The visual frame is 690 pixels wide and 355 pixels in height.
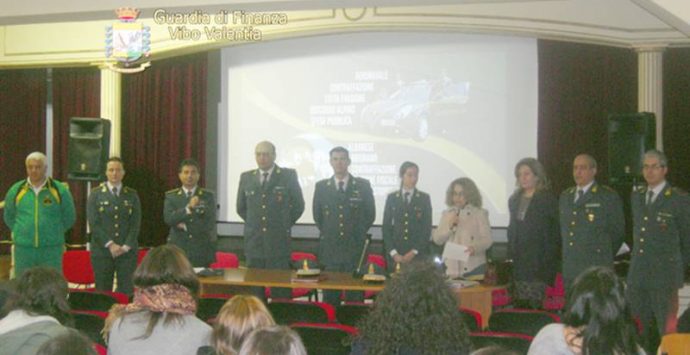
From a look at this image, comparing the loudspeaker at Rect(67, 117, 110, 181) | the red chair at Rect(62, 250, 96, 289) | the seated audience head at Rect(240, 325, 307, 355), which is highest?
the loudspeaker at Rect(67, 117, 110, 181)

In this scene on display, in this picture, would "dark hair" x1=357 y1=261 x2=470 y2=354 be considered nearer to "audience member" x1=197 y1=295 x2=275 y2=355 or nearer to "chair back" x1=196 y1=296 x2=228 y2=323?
"audience member" x1=197 y1=295 x2=275 y2=355

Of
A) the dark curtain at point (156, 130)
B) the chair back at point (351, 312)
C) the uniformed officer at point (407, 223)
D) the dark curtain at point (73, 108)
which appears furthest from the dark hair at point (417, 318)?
the dark curtain at point (73, 108)

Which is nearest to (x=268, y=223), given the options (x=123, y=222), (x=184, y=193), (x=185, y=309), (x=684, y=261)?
(x=184, y=193)

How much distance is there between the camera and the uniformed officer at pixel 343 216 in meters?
7.93

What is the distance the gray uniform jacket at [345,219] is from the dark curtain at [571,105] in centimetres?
253

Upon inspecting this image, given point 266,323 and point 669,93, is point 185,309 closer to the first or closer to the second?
point 266,323

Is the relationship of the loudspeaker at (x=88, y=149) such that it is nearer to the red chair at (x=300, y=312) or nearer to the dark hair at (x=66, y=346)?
the red chair at (x=300, y=312)

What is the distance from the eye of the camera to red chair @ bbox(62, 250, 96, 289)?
8.20 m

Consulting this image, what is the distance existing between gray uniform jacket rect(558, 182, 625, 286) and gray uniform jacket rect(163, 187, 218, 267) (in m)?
2.93

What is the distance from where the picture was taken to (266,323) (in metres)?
3.16

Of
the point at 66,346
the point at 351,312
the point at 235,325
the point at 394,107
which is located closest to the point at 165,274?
the point at 235,325

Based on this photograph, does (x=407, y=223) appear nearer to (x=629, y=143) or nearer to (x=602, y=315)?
(x=629, y=143)

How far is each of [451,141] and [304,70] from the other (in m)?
1.81

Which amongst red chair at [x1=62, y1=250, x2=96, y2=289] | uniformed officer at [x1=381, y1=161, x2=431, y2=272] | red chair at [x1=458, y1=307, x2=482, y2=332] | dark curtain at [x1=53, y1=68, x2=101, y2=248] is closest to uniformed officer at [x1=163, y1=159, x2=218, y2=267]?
red chair at [x1=62, y1=250, x2=96, y2=289]
